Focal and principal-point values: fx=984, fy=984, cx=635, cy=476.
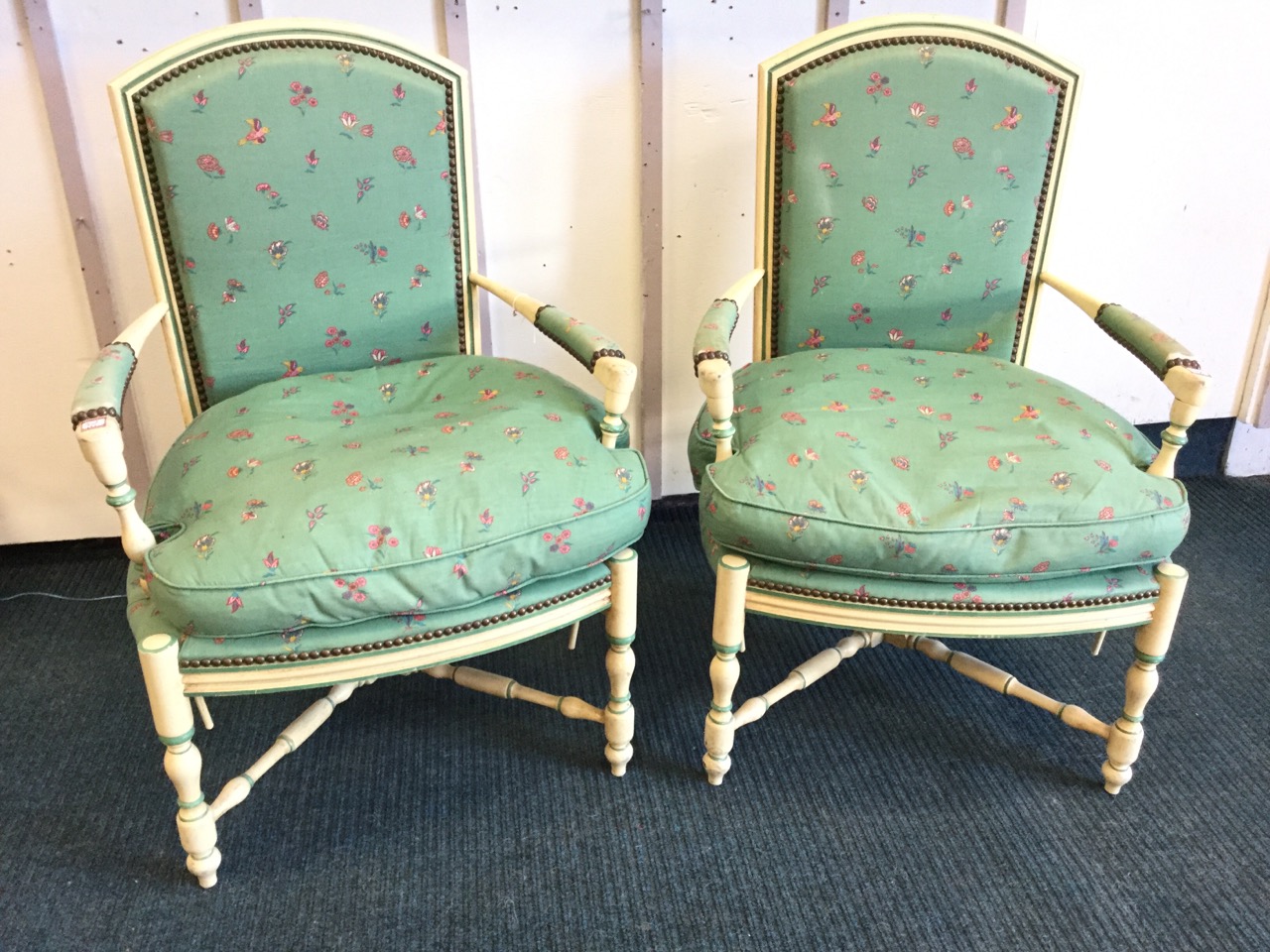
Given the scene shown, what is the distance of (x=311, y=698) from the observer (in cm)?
168

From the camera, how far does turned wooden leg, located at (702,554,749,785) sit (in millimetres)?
1304

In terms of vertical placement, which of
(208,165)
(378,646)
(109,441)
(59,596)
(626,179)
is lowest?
(59,596)

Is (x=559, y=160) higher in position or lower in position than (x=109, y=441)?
higher

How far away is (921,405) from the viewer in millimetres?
1403

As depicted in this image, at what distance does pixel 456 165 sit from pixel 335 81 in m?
0.21

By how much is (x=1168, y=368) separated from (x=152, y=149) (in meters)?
1.42

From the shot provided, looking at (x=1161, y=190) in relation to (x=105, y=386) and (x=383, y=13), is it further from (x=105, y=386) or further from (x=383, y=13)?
(x=105, y=386)

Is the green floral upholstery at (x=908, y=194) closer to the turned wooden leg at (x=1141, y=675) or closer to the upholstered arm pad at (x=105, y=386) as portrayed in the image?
the turned wooden leg at (x=1141, y=675)

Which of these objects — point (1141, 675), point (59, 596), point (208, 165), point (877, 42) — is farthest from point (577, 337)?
point (59, 596)

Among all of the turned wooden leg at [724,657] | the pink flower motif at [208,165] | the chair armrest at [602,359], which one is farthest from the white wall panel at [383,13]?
the turned wooden leg at [724,657]

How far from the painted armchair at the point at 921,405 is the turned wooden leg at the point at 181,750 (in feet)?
2.23

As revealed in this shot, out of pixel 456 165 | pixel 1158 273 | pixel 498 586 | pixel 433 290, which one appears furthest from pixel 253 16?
pixel 1158 273

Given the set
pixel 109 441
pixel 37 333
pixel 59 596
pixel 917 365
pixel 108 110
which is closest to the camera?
pixel 109 441

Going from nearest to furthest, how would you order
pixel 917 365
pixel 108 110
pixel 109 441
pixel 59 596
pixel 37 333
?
1. pixel 109 441
2. pixel 917 365
3. pixel 108 110
4. pixel 37 333
5. pixel 59 596
